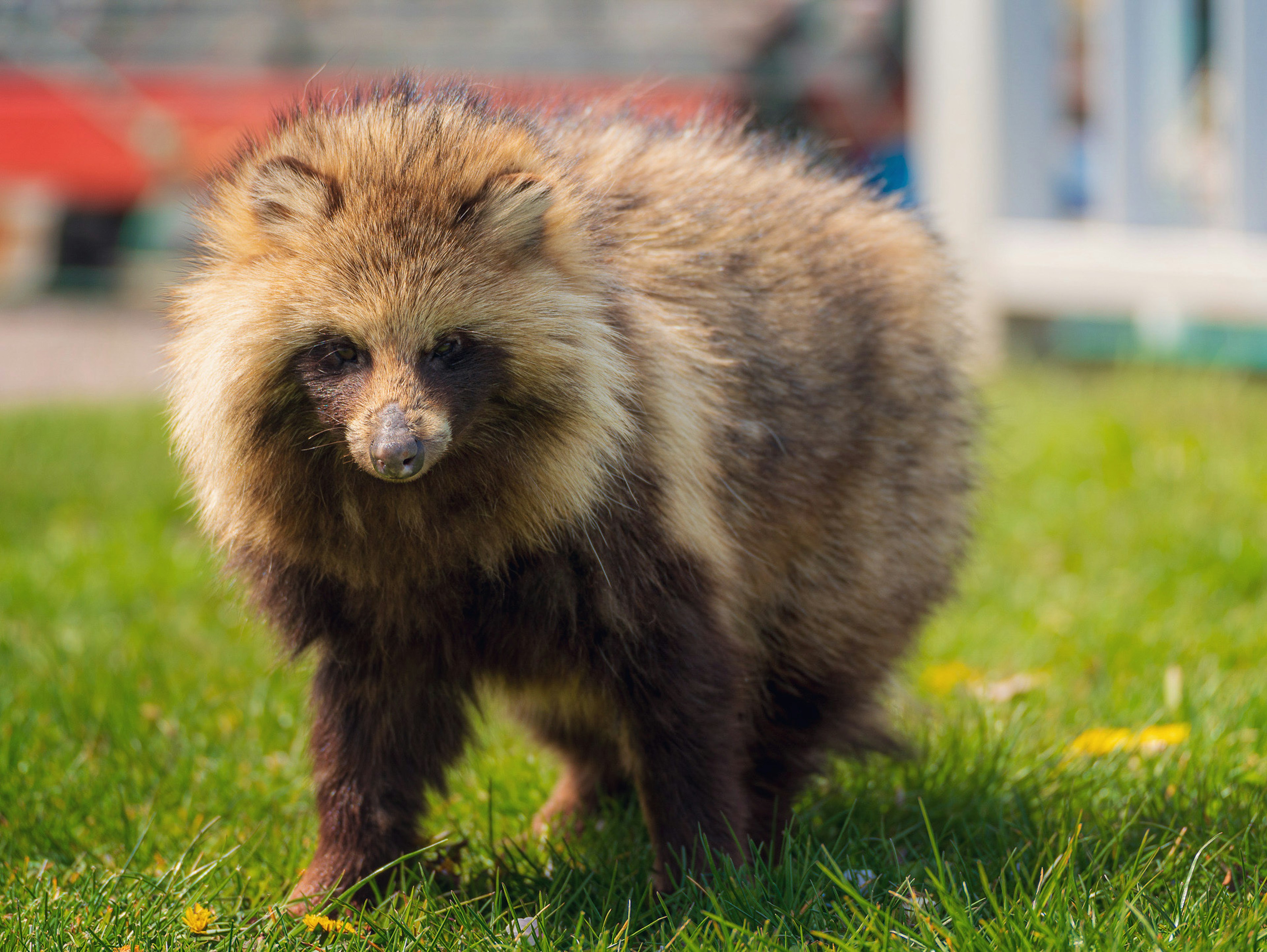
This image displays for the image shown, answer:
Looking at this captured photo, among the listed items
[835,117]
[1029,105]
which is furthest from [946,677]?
[835,117]

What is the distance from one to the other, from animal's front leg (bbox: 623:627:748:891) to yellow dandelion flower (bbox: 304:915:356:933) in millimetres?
646

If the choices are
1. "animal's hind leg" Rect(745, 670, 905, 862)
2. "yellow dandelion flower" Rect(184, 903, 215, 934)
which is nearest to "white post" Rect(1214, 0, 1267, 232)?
"animal's hind leg" Rect(745, 670, 905, 862)

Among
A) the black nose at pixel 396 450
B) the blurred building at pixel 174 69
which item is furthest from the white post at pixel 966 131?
the black nose at pixel 396 450

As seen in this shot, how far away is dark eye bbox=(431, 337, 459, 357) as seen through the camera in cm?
253

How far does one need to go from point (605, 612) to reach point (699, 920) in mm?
612

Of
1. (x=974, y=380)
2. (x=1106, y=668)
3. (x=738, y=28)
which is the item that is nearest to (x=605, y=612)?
(x=974, y=380)

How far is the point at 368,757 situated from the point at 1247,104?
5961mm

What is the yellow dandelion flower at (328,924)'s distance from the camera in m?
2.57

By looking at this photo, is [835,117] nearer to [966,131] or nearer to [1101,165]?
[1101,165]

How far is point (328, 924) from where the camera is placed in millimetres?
2586

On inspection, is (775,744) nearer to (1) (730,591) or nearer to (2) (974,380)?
(1) (730,591)

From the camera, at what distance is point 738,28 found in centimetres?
1292

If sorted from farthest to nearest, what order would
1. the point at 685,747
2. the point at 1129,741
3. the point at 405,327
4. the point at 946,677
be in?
the point at 946,677 < the point at 1129,741 < the point at 685,747 < the point at 405,327

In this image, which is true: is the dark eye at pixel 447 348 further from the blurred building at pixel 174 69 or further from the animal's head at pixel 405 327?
the blurred building at pixel 174 69
